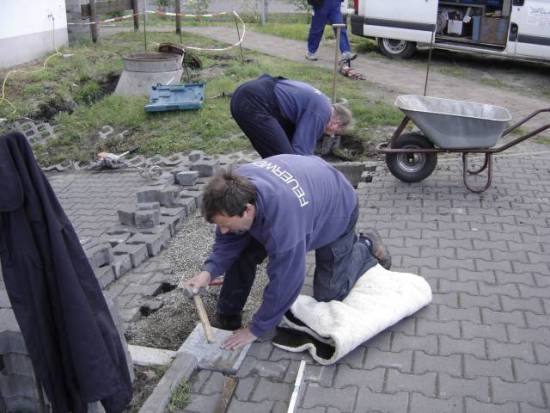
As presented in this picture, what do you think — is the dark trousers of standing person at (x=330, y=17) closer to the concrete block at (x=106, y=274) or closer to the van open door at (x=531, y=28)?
the van open door at (x=531, y=28)

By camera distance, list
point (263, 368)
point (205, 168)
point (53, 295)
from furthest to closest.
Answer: point (205, 168) → point (263, 368) → point (53, 295)

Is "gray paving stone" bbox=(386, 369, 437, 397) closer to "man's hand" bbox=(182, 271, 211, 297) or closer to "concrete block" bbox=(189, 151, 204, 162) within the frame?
"man's hand" bbox=(182, 271, 211, 297)

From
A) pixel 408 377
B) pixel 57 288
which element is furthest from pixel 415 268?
pixel 57 288

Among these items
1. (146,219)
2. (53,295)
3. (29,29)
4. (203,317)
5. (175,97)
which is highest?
(29,29)

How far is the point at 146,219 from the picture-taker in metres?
5.26

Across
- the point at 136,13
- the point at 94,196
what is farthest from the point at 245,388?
the point at 136,13

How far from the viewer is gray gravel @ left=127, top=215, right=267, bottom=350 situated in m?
3.89

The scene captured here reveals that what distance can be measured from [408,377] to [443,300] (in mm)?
896

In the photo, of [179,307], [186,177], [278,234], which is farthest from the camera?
[186,177]

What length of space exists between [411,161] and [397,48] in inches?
244

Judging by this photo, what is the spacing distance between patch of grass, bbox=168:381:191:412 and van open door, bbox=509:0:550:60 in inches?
342

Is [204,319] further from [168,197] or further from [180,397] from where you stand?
[168,197]

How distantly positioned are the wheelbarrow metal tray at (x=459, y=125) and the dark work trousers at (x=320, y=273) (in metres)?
2.16

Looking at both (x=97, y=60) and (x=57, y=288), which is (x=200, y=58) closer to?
(x=97, y=60)
